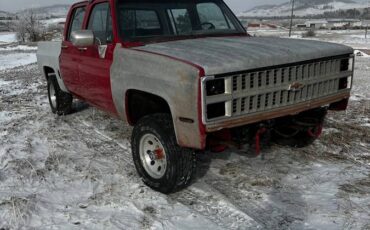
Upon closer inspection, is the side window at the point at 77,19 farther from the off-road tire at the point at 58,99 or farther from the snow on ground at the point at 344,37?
the snow on ground at the point at 344,37

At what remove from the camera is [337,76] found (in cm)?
412

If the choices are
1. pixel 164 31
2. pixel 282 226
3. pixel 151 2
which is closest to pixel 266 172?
pixel 282 226

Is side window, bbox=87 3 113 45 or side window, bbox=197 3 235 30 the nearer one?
side window, bbox=87 3 113 45

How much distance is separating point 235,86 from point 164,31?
164 cm

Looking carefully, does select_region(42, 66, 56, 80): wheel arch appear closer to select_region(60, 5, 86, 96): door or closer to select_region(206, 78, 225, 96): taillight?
select_region(60, 5, 86, 96): door

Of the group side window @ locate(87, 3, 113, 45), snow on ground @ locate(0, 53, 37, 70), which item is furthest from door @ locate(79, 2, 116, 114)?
snow on ground @ locate(0, 53, 37, 70)

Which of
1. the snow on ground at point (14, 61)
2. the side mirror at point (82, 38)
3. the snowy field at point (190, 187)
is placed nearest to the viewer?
the snowy field at point (190, 187)

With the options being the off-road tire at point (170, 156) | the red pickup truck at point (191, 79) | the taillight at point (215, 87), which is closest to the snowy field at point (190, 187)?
the off-road tire at point (170, 156)

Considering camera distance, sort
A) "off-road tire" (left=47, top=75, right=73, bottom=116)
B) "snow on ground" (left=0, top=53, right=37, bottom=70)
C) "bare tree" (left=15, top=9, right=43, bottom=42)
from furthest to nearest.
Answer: "bare tree" (left=15, top=9, right=43, bottom=42), "snow on ground" (left=0, top=53, right=37, bottom=70), "off-road tire" (left=47, top=75, right=73, bottom=116)

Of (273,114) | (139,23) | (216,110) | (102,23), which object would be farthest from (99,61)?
(273,114)

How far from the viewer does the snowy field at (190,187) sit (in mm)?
3439

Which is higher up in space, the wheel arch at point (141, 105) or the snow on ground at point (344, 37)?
the wheel arch at point (141, 105)

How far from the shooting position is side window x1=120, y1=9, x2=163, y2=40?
14.7 ft

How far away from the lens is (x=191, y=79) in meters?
3.19
